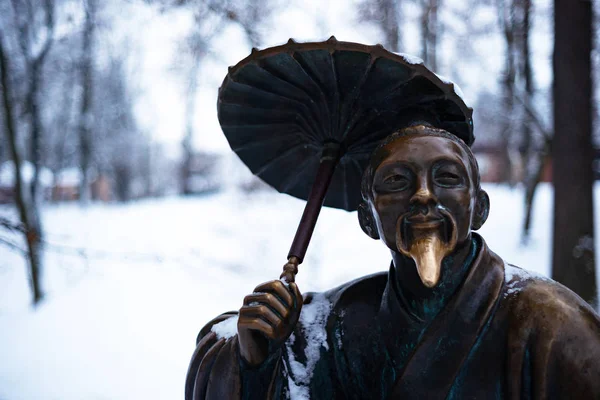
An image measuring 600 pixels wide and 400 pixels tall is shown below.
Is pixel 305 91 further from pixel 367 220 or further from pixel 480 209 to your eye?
pixel 480 209

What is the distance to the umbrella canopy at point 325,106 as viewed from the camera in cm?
164

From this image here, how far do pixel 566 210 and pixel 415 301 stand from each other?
4.25m

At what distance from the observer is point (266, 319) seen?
Result: 1473 millimetres

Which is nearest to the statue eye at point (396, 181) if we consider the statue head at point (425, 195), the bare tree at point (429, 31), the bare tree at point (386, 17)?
the statue head at point (425, 195)

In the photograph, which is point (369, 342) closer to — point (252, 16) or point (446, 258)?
point (446, 258)

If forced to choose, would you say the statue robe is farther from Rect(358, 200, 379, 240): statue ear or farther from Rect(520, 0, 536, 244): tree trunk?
Rect(520, 0, 536, 244): tree trunk

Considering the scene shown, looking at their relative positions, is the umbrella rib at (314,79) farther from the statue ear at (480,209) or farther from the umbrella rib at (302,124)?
the statue ear at (480,209)

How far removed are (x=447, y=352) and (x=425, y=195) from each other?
0.49 meters

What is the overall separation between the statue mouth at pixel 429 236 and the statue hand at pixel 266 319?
0.38 meters

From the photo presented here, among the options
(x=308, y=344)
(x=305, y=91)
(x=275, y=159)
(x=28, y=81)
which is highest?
(x=28, y=81)

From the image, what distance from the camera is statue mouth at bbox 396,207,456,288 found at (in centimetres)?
148

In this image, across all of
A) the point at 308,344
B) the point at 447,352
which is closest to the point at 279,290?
the point at 308,344

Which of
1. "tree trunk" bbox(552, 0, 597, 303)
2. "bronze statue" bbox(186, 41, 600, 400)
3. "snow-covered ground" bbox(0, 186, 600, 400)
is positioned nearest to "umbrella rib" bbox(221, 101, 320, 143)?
"bronze statue" bbox(186, 41, 600, 400)

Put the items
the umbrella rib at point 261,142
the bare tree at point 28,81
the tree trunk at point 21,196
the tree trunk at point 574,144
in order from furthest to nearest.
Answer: the bare tree at point 28,81 < the tree trunk at point 21,196 < the tree trunk at point 574,144 < the umbrella rib at point 261,142
